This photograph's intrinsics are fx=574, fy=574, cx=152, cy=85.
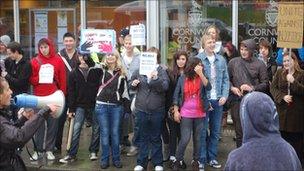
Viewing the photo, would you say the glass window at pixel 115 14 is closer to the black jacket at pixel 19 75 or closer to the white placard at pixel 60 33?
the white placard at pixel 60 33

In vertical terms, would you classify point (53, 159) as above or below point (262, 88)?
below

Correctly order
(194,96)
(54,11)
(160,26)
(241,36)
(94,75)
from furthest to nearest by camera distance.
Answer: (54,11) < (160,26) < (241,36) < (94,75) < (194,96)

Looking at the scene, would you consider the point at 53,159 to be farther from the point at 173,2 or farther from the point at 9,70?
the point at 173,2

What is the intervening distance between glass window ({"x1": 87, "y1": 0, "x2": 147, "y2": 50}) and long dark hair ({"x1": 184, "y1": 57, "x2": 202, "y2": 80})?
4.36m

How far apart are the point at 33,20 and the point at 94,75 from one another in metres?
5.40

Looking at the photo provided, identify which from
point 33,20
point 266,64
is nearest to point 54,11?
point 33,20

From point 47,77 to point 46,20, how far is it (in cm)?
488

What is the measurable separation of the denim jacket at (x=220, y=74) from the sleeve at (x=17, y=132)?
3924mm

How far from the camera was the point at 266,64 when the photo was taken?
8719 millimetres

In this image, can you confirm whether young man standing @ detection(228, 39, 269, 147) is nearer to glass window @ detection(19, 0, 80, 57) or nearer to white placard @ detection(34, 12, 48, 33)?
glass window @ detection(19, 0, 80, 57)

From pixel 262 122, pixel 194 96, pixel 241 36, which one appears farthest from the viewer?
pixel 241 36

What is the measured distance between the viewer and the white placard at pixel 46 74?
28.2 feet

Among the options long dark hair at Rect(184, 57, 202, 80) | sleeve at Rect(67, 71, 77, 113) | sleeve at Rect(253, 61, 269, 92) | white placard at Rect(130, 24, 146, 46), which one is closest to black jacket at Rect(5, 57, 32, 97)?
sleeve at Rect(67, 71, 77, 113)

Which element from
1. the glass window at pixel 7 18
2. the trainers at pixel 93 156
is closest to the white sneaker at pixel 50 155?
the trainers at pixel 93 156
